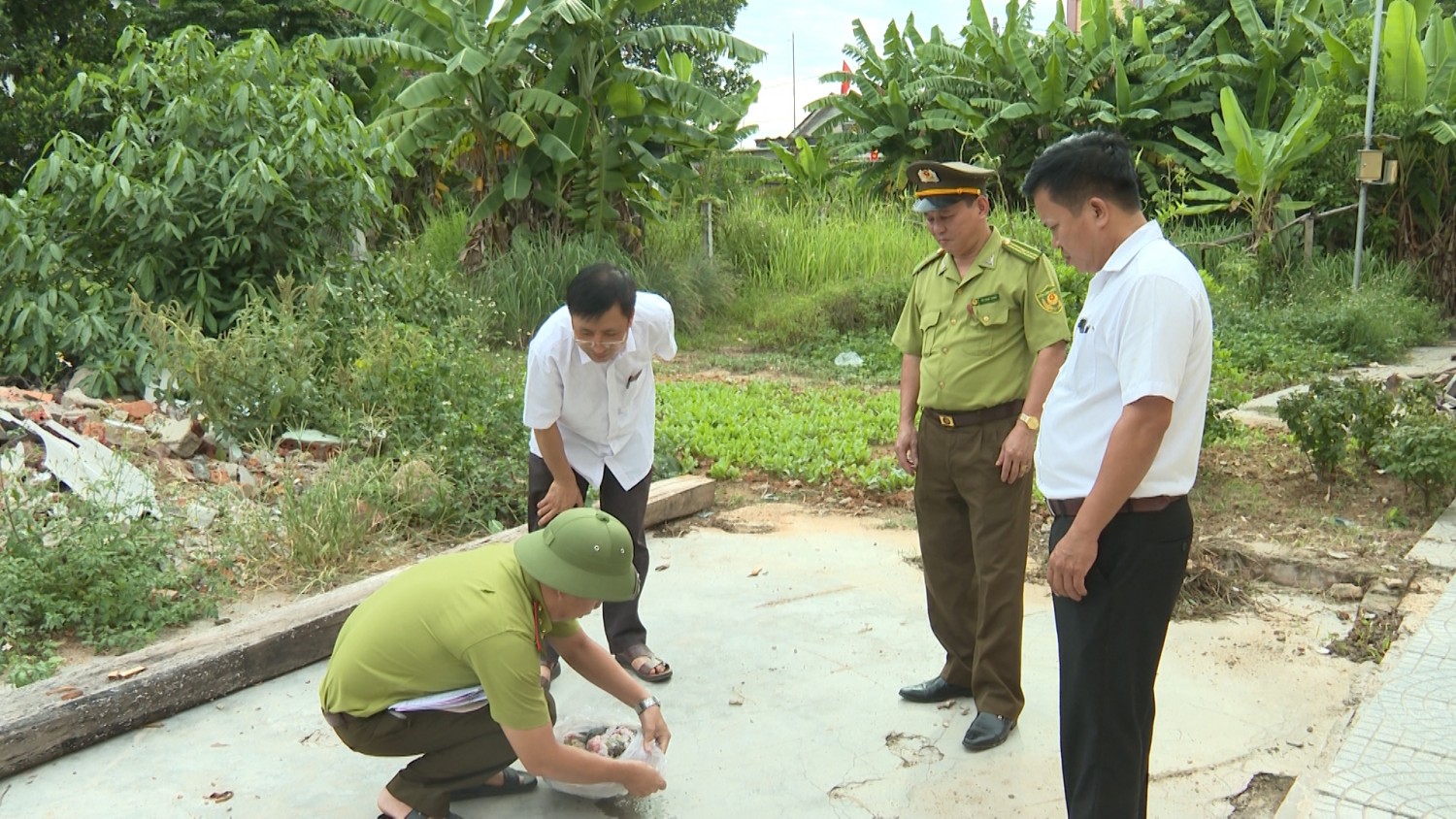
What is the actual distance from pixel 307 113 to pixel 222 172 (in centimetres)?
70

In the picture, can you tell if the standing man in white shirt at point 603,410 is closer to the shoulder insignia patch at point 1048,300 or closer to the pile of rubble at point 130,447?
the shoulder insignia patch at point 1048,300

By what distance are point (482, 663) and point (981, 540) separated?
164cm

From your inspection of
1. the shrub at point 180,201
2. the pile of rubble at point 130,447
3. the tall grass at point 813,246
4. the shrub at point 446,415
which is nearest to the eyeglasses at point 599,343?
the shrub at point 446,415

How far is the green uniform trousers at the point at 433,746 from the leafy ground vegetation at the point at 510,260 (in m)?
1.70

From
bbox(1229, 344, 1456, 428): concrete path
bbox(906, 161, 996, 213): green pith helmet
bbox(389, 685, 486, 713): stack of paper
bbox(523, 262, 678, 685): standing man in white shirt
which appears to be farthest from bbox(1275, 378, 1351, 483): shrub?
bbox(389, 685, 486, 713): stack of paper

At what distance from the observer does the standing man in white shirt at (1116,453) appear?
2.38 m

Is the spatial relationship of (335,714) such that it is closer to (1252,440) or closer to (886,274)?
(1252,440)

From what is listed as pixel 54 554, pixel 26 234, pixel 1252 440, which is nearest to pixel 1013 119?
pixel 1252 440

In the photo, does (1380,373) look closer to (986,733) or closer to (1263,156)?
(1263,156)

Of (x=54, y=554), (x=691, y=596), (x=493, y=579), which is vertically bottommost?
(x=691, y=596)

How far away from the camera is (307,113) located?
7.55 metres

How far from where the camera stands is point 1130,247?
8.09ft

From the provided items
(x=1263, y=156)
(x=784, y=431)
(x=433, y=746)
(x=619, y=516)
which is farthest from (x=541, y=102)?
(x=433, y=746)

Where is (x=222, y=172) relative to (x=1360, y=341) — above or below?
above
